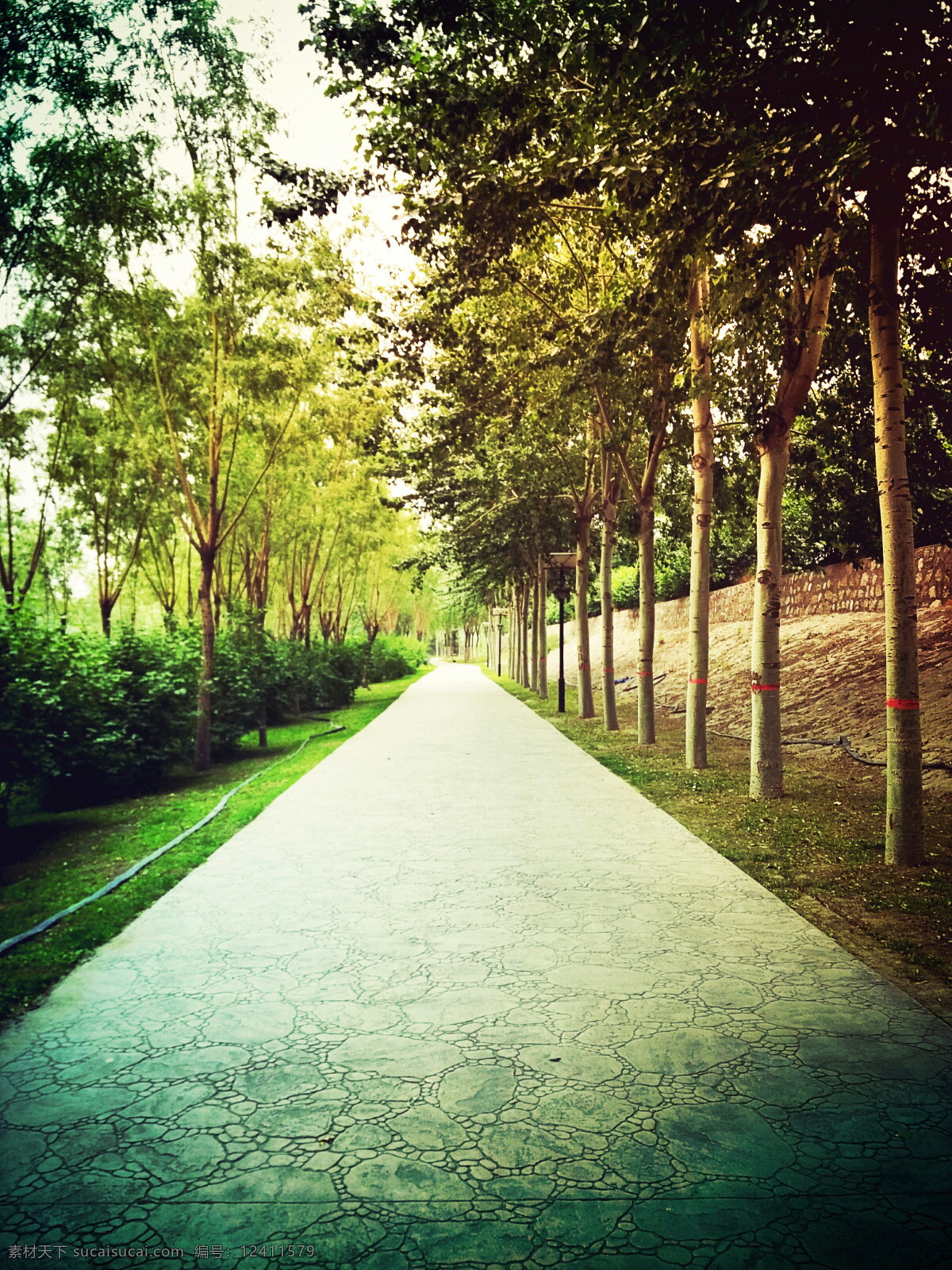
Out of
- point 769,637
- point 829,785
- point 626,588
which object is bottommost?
point 829,785

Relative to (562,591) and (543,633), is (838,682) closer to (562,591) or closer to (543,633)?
(562,591)

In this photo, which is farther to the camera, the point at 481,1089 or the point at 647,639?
the point at 647,639

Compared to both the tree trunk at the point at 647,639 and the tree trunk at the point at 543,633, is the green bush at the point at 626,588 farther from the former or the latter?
the tree trunk at the point at 647,639

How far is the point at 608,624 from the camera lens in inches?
707

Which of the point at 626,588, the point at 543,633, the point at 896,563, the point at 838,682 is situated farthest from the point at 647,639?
the point at 626,588

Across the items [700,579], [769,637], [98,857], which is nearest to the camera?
[98,857]

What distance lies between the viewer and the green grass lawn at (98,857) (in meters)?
4.81

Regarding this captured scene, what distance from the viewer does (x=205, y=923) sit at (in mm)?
5262

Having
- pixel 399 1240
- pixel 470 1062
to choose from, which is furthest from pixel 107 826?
pixel 399 1240

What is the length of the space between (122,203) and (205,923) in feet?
36.0

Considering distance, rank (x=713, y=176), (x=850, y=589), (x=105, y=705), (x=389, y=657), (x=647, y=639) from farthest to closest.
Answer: (x=389, y=657) → (x=850, y=589) → (x=647, y=639) → (x=105, y=705) → (x=713, y=176)

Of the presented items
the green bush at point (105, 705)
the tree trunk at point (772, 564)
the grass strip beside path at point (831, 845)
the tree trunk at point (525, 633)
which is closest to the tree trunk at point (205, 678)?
the green bush at point (105, 705)

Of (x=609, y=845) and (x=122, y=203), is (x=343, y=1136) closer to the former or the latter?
(x=609, y=845)

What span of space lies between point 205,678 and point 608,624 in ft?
28.1
